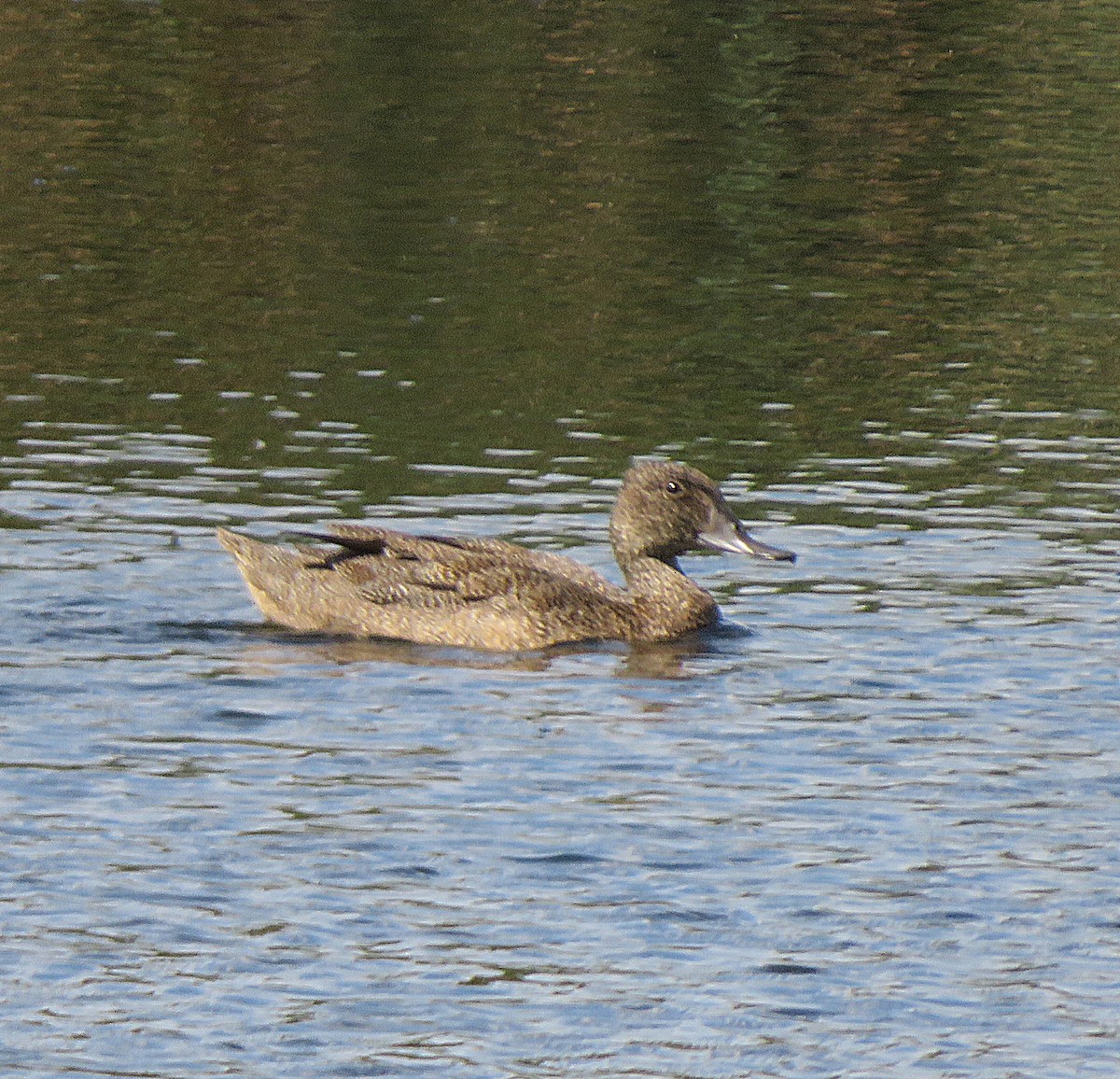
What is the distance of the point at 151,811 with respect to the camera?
36.6 feet

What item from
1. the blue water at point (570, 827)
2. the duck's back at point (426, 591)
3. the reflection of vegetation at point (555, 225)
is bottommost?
the blue water at point (570, 827)

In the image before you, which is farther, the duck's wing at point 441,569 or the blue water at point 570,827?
the duck's wing at point 441,569

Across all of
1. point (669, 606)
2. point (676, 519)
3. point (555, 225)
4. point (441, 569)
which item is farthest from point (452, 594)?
point (555, 225)

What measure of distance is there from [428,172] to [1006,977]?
22313 millimetres

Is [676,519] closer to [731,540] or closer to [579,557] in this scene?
[731,540]

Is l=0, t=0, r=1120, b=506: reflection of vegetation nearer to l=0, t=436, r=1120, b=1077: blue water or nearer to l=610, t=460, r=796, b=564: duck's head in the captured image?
l=610, t=460, r=796, b=564: duck's head

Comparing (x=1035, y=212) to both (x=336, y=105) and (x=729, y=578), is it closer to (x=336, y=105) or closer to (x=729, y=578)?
(x=336, y=105)

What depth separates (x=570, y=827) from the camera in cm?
1112

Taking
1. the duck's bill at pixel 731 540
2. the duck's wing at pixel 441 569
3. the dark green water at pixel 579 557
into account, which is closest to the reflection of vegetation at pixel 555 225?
the dark green water at pixel 579 557

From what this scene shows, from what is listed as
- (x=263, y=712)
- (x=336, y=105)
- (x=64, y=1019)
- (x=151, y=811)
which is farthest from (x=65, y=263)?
(x=64, y=1019)

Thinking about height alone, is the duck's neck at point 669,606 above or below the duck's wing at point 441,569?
below

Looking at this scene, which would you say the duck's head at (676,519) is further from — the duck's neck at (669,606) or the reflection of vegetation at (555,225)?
the reflection of vegetation at (555,225)

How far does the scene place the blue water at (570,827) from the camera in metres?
8.99

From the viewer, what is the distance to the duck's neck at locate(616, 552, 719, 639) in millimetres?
14797
